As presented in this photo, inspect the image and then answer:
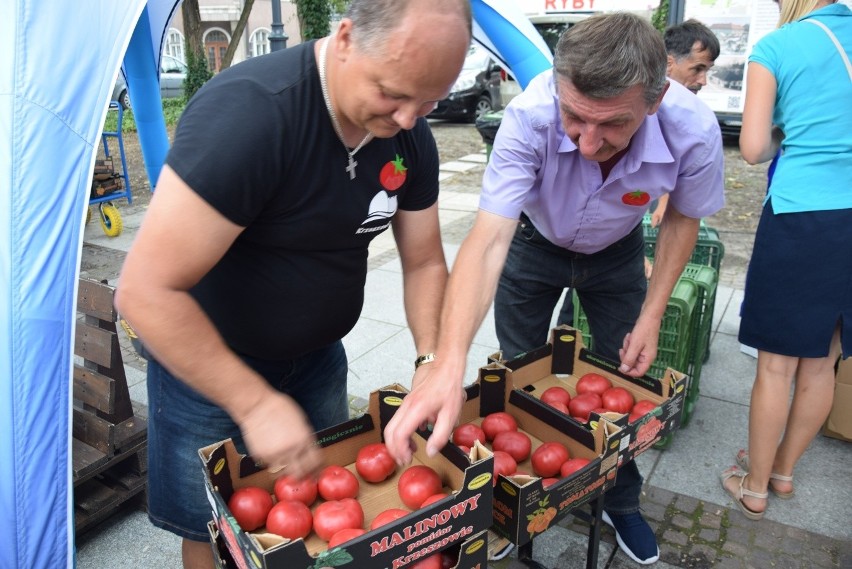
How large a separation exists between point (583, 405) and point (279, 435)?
106 cm

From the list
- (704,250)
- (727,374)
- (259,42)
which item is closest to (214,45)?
(259,42)

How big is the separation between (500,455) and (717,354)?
287cm

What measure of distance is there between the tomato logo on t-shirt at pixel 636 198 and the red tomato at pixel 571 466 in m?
0.86

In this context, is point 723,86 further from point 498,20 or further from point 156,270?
point 156,270

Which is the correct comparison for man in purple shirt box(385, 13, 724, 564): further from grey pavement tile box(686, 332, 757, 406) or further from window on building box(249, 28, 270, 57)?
window on building box(249, 28, 270, 57)

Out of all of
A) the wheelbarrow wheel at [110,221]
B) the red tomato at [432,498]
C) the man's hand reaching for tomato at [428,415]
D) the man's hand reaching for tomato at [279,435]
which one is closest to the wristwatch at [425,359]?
the man's hand reaching for tomato at [428,415]

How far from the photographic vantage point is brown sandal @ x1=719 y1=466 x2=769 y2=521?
279 cm

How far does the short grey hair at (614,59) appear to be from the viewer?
1.68 metres

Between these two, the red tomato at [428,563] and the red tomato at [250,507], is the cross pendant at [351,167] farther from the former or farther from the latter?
the red tomato at [428,563]

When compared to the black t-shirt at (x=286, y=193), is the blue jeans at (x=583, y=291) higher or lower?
lower

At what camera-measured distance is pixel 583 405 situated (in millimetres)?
2084

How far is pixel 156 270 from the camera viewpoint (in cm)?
Answer: 128

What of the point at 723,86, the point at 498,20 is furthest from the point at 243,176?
the point at 723,86

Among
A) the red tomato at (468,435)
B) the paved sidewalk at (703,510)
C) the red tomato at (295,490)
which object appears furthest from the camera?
the paved sidewalk at (703,510)
